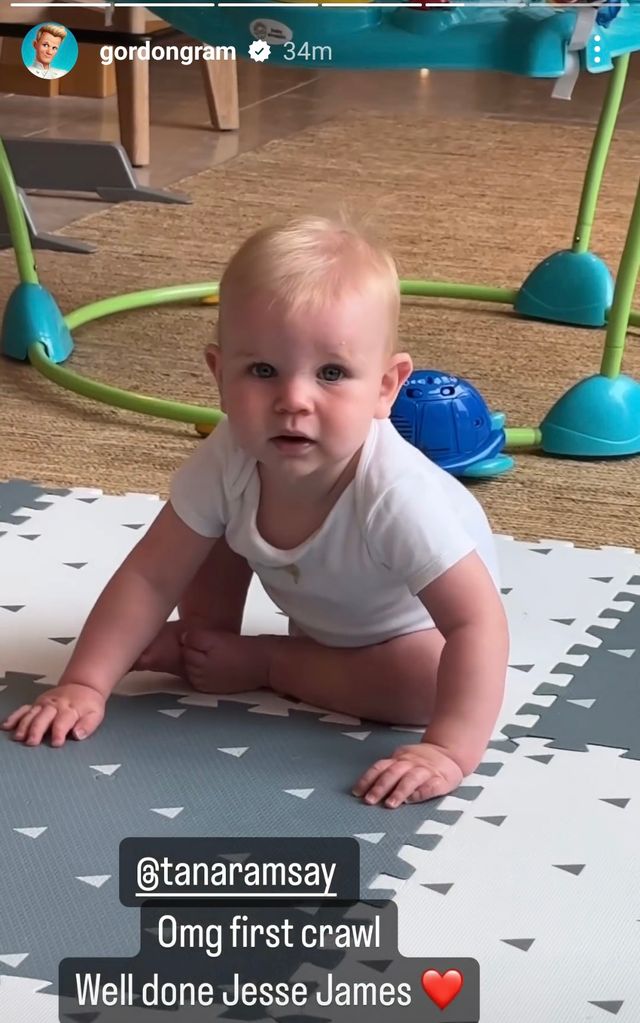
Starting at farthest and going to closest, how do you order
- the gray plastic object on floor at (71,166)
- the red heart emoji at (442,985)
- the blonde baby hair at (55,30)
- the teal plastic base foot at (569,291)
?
the gray plastic object on floor at (71,166) < the blonde baby hair at (55,30) < the teal plastic base foot at (569,291) < the red heart emoji at (442,985)

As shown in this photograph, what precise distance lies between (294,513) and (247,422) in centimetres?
9

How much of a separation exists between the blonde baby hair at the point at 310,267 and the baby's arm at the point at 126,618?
0.16 metres

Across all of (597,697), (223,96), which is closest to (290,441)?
(597,697)

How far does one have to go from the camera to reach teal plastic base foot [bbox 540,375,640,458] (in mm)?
1569

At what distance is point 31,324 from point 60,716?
0.89 metres

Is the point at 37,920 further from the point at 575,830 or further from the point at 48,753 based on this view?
the point at 575,830

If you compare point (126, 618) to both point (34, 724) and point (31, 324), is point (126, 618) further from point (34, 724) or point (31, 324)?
point (31, 324)

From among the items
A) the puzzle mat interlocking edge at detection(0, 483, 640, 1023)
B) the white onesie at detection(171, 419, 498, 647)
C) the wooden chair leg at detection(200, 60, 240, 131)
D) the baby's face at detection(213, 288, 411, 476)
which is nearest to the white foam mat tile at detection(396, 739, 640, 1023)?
the puzzle mat interlocking edge at detection(0, 483, 640, 1023)

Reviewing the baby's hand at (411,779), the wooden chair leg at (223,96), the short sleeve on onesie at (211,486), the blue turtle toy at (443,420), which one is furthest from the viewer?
the wooden chair leg at (223,96)

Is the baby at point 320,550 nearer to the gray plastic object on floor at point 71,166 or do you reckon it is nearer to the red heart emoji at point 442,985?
the red heart emoji at point 442,985

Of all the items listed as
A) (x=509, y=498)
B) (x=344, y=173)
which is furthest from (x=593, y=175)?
(x=344, y=173)

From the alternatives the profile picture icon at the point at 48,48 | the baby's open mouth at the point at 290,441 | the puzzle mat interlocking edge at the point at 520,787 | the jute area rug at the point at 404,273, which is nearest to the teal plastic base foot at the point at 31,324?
the jute area rug at the point at 404,273

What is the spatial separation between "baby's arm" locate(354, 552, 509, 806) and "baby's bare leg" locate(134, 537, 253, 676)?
17 centimetres

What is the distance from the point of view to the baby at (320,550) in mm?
942
